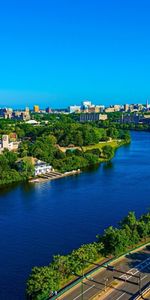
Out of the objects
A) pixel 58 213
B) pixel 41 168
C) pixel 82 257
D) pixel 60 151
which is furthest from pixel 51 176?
pixel 82 257

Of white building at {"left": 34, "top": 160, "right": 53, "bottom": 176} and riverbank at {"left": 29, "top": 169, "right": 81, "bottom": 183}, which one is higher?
white building at {"left": 34, "top": 160, "right": 53, "bottom": 176}

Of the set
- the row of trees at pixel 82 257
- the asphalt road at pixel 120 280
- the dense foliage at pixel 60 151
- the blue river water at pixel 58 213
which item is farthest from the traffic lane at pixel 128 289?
the dense foliage at pixel 60 151

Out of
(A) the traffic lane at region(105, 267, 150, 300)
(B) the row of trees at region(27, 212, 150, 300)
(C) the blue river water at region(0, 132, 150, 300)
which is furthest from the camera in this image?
(C) the blue river water at region(0, 132, 150, 300)

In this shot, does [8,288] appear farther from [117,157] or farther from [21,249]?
[117,157]

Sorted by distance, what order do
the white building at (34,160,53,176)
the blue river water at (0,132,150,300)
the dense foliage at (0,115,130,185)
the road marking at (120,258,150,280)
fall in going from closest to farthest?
the road marking at (120,258,150,280) < the blue river water at (0,132,150,300) < the dense foliage at (0,115,130,185) < the white building at (34,160,53,176)

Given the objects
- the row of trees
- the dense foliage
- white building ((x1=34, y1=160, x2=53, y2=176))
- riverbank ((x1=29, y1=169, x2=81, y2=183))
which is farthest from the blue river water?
white building ((x1=34, y1=160, x2=53, y2=176))

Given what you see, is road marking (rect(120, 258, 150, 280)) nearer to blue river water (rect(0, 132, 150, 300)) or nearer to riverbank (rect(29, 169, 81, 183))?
blue river water (rect(0, 132, 150, 300))

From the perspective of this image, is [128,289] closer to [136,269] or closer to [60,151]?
[136,269]

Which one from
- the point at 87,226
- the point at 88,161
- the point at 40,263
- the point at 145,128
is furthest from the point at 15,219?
the point at 145,128
